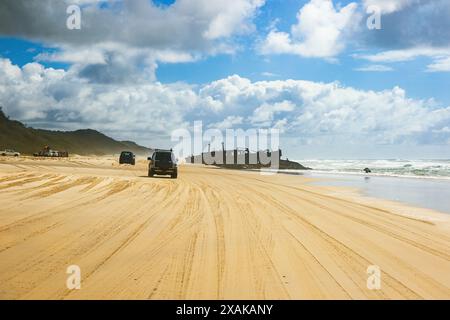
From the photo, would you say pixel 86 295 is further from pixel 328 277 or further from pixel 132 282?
pixel 328 277

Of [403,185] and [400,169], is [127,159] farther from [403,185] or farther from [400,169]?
[403,185]

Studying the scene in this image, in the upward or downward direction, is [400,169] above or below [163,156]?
below

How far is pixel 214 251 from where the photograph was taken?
901 cm

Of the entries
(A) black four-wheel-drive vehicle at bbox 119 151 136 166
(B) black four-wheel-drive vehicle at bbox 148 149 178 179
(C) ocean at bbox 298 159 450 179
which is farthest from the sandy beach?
(A) black four-wheel-drive vehicle at bbox 119 151 136 166

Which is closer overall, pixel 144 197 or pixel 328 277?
pixel 328 277

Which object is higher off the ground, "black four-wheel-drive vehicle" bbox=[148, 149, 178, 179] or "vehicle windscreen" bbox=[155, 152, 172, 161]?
"vehicle windscreen" bbox=[155, 152, 172, 161]

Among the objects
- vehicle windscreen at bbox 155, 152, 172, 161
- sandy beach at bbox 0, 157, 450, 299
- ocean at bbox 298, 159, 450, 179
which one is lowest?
sandy beach at bbox 0, 157, 450, 299

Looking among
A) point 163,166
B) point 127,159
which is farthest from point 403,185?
point 127,159

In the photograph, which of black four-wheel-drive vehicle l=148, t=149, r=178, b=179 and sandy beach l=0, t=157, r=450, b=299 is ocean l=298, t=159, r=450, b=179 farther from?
sandy beach l=0, t=157, r=450, b=299

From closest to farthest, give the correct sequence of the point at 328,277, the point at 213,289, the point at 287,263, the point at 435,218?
the point at 213,289, the point at 328,277, the point at 287,263, the point at 435,218

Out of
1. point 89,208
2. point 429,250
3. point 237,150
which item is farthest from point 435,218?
point 237,150

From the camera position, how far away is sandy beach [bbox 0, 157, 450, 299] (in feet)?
21.5
